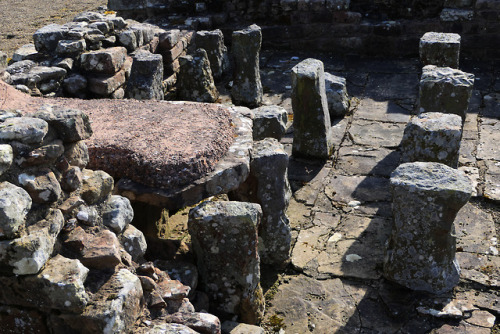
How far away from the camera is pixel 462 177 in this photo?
4328 mm

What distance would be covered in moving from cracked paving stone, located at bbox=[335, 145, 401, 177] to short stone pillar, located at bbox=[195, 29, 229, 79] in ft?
8.93

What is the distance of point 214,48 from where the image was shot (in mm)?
8406

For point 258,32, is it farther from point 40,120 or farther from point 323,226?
point 40,120

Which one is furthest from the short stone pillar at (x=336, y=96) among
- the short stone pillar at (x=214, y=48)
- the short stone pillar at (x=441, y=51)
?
the short stone pillar at (x=214, y=48)

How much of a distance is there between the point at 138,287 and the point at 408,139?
3.26 metres

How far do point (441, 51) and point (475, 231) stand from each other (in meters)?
2.79

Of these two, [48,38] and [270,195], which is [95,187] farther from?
[48,38]

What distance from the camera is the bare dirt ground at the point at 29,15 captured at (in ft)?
35.3

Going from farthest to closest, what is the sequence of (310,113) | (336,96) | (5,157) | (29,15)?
(29,15) < (336,96) < (310,113) < (5,157)

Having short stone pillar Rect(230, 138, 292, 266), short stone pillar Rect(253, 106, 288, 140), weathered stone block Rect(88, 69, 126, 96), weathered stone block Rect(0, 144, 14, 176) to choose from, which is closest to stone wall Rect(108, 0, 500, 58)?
weathered stone block Rect(88, 69, 126, 96)

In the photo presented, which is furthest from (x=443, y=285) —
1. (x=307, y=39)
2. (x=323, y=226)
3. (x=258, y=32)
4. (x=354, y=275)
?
(x=307, y=39)

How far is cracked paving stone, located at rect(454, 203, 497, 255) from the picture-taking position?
5.03 metres

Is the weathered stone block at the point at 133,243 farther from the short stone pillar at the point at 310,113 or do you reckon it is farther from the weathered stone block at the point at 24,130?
the short stone pillar at the point at 310,113

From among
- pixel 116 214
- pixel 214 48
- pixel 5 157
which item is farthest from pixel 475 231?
pixel 214 48
